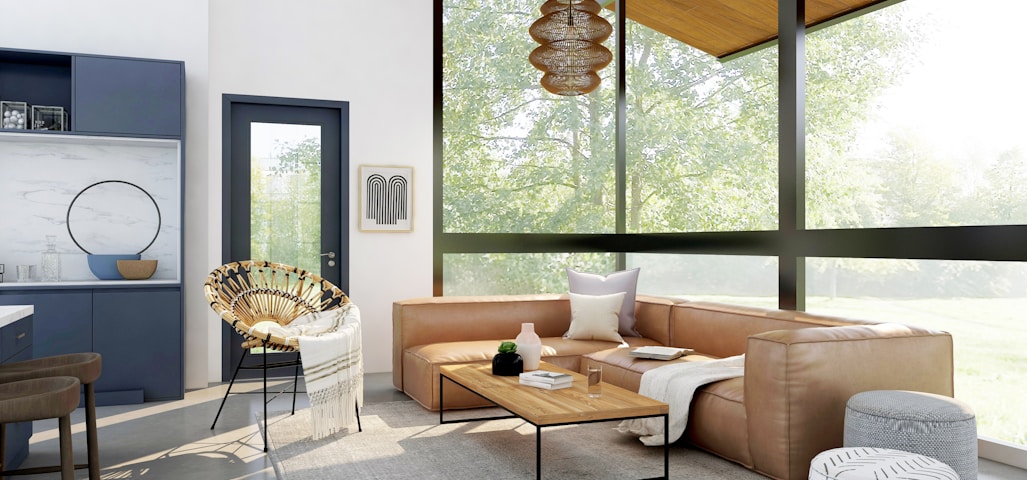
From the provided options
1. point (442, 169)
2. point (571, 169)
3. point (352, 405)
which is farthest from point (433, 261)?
point (352, 405)

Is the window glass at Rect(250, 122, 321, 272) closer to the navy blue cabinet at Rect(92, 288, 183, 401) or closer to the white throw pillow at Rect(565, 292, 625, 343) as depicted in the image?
the navy blue cabinet at Rect(92, 288, 183, 401)

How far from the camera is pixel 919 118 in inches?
265

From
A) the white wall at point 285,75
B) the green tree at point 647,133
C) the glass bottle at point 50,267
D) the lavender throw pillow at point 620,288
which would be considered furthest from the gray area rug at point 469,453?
the green tree at point 647,133

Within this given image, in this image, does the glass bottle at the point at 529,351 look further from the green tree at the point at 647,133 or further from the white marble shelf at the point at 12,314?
the green tree at the point at 647,133

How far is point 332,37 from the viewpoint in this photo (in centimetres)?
621

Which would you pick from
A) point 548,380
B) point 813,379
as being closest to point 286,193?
point 548,380

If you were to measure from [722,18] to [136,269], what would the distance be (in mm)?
4755

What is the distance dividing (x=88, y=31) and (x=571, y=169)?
4231 mm

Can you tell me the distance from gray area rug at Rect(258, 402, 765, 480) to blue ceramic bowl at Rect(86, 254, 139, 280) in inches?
69.0

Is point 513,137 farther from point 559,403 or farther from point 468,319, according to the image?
point 559,403

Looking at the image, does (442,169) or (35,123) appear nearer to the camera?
(35,123)

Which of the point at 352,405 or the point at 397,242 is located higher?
the point at 397,242

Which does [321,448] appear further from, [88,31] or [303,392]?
[88,31]

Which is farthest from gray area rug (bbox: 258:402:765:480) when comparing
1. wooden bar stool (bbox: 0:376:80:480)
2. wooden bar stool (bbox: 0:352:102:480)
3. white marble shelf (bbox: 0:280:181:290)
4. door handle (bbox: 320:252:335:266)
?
door handle (bbox: 320:252:335:266)
